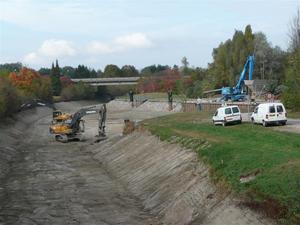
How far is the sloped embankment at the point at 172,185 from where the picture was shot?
72.8 feet

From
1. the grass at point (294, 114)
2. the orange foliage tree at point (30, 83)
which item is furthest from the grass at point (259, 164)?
the orange foliage tree at point (30, 83)

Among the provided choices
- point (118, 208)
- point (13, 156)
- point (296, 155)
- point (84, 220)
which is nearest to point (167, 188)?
point (118, 208)

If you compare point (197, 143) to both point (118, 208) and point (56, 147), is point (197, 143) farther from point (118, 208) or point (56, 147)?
point (56, 147)

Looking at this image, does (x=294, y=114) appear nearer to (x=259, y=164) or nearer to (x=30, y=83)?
(x=259, y=164)

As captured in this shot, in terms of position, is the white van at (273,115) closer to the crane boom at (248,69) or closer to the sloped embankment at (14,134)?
the sloped embankment at (14,134)

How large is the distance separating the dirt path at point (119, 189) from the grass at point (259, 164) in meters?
0.63

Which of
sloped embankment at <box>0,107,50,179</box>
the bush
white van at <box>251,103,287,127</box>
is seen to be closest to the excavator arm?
sloped embankment at <box>0,107,50,179</box>

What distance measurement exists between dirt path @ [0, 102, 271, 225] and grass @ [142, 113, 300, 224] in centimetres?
63

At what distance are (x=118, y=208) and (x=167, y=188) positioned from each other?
2918 millimetres

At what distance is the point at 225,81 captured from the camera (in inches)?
5315

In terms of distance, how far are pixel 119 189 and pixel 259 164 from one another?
14462 mm

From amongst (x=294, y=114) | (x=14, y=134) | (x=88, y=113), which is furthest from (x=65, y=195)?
(x=14, y=134)

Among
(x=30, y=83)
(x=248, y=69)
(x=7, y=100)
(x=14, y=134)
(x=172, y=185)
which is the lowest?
(x=14, y=134)

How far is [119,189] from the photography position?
36.7m
